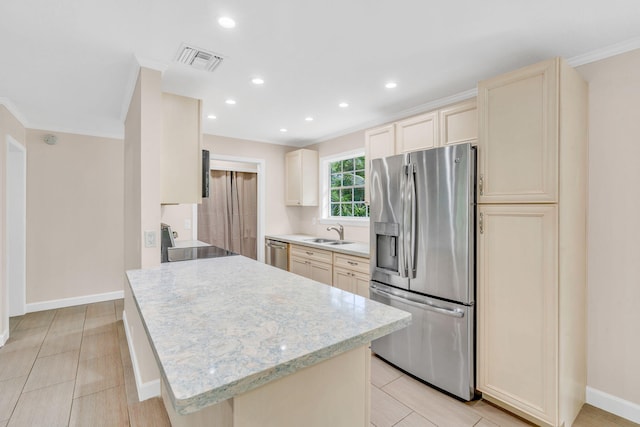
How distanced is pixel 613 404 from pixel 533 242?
4.16 ft

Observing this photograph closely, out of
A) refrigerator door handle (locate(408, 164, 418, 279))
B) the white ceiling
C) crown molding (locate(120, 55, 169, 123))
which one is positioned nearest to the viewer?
the white ceiling

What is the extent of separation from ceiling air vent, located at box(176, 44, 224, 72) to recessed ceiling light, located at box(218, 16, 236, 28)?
37cm

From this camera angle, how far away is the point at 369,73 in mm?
2436

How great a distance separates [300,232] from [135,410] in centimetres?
339

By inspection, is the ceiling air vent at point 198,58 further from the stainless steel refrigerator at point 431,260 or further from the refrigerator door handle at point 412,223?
the refrigerator door handle at point 412,223

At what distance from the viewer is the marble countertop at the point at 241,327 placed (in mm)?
810

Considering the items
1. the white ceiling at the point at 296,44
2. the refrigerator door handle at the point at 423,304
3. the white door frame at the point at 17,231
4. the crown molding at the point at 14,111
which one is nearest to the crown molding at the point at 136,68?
the white ceiling at the point at 296,44

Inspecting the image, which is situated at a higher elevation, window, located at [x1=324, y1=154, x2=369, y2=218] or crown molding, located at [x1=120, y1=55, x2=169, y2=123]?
crown molding, located at [x1=120, y1=55, x2=169, y2=123]

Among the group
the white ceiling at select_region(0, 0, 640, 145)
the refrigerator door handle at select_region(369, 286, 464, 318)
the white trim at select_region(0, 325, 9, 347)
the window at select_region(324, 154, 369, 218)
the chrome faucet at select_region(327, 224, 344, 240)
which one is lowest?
the white trim at select_region(0, 325, 9, 347)

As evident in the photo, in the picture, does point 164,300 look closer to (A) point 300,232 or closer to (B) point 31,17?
(B) point 31,17

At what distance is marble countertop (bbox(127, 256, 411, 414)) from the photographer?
81 centimetres

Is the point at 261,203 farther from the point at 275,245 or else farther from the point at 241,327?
the point at 241,327

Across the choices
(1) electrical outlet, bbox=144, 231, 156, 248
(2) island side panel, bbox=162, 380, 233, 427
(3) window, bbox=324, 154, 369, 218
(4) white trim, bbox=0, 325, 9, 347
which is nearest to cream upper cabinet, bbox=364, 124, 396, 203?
(3) window, bbox=324, 154, 369, 218

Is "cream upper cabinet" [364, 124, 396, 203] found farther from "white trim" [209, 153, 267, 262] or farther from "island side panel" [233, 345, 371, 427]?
"island side panel" [233, 345, 371, 427]
